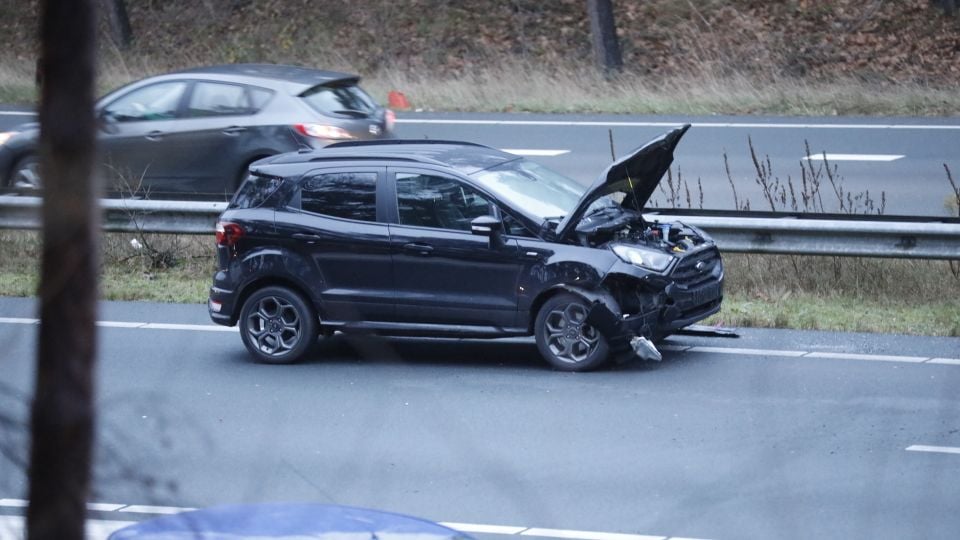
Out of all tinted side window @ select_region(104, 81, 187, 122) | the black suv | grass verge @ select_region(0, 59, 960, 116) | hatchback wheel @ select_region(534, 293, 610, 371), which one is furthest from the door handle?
grass verge @ select_region(0, 59, 960, 116)

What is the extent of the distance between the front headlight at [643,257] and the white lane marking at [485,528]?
336 cm

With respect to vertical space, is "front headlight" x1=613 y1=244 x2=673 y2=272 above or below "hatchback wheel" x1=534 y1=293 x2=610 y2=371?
above

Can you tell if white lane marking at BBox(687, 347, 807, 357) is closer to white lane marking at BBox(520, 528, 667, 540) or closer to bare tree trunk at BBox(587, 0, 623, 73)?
white lane marking at BBox(520, 528, 667, 540)

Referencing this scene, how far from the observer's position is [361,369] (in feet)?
33.0

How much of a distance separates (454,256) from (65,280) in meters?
7.48

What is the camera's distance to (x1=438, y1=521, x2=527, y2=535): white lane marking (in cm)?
654

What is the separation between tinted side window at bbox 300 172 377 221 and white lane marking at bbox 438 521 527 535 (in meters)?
3.94

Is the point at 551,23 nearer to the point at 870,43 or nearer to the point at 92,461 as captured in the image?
the point at 870,43

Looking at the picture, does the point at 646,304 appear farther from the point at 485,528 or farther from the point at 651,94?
the point at 651,94

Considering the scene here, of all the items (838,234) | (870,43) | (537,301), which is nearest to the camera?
(537,301)

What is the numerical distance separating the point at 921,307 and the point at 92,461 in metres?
10.2

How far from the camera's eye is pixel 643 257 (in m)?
9.69

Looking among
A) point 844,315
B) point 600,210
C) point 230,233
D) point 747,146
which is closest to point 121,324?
point 230,233

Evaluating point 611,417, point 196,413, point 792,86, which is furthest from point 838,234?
point 792,86
